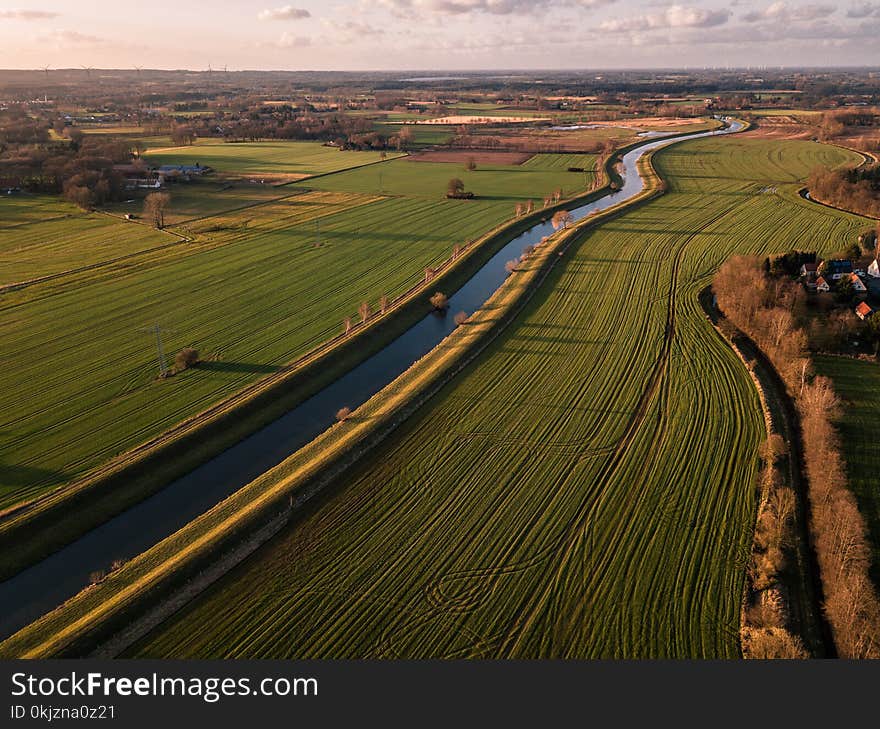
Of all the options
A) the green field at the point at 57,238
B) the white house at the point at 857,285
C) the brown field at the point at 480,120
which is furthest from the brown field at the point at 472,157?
the white house at the point at 857,285

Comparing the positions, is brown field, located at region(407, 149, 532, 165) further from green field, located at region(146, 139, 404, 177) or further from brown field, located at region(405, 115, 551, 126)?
brown field, located at region(405, 115, 551, 126)

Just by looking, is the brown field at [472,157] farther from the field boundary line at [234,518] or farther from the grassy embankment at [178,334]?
the field boundary line at [234,518]

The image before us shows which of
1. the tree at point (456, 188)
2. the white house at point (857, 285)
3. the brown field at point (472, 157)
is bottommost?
the white house at point (857, 285)

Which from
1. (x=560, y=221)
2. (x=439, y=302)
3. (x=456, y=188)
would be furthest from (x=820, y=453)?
(x=456, y=188)

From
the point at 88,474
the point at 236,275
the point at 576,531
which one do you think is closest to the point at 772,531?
the point at 576,531

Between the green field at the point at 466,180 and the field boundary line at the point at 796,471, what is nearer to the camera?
the field boundary line at the point at 796,471

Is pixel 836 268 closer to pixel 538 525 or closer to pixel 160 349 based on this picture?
pixel 538 525

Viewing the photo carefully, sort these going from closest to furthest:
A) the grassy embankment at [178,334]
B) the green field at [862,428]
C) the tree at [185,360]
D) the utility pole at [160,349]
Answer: the green field at [862,428], the grassy embankment at [178,334], the utility pole at [160,349], the tree at [185,360]
